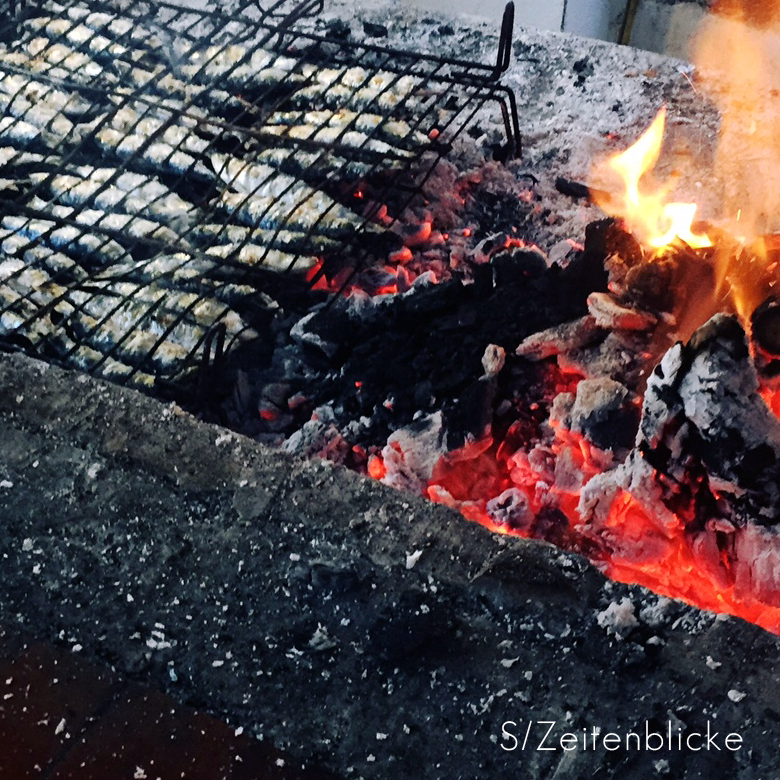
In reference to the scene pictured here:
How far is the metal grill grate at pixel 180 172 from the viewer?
2.64 meters

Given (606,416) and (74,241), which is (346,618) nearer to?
(606,416)

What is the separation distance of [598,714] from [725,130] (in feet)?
9.24

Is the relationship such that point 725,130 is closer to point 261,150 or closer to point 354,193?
point 354,193

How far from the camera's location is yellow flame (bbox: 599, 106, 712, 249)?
2803 millimetres

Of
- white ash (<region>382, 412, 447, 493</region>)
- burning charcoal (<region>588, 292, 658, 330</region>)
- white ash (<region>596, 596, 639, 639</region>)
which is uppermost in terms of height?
burning charcoal (<region>588, 292, 658, 330</region>)

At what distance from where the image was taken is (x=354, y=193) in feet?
10.7

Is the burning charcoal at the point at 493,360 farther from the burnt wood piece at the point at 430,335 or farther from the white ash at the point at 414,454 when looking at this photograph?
the white ash at the point at 414,454

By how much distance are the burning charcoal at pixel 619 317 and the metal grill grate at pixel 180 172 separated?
2.86ft

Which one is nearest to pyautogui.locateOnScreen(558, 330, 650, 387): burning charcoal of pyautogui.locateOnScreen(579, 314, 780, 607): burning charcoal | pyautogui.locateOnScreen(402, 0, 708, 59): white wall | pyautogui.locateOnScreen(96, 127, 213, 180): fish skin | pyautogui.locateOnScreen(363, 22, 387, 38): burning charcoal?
pyautogui.locateOnScreen(579, 314, 780, 607): burning charcoal

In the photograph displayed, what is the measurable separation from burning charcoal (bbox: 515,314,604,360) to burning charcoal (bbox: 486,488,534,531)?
479mm

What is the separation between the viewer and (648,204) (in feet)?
10.2

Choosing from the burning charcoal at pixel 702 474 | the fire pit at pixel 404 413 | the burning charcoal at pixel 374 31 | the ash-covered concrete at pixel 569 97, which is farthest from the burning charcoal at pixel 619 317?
the burning charcoal at pixel 374 31

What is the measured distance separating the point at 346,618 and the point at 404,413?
2.79 ft

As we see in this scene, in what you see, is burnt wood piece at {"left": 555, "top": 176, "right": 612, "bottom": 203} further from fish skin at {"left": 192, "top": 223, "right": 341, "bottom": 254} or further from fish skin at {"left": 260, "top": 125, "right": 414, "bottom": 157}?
fish skin at {"left": 192, "top": 223, "right": 341, "bottom": 254}
